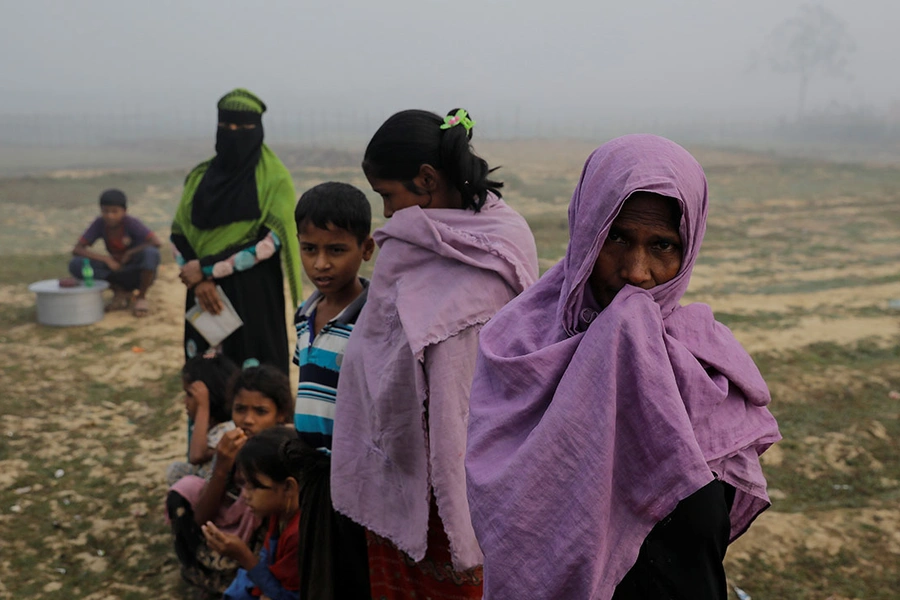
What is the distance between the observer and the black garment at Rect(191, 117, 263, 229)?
4445mm

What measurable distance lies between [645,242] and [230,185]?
339 centimetres

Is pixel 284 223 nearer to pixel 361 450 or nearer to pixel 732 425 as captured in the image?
pixel 361 450

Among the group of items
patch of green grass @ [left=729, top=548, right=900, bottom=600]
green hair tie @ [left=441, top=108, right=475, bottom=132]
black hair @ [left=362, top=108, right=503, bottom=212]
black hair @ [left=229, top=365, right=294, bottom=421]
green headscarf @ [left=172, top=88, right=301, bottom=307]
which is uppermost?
green hair tie @ [left=441, top=108, right=475, bottom=132]

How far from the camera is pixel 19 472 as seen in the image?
187 inches

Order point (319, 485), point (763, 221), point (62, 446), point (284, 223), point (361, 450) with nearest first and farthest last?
point (361, 450), point (319, 485), point (284, 223), point (62, 446), point (763, 221)

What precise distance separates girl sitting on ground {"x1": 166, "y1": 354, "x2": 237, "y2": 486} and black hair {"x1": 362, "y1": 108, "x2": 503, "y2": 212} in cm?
173

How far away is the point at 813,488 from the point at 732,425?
355 cm

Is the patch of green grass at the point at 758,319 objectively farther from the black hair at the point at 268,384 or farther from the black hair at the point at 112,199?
the black hair at the point at 112,199

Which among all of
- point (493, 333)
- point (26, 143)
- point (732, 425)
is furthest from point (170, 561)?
point (26, 143)

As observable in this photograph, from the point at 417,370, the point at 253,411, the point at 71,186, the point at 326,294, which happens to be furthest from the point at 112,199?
→ the point at 71,186

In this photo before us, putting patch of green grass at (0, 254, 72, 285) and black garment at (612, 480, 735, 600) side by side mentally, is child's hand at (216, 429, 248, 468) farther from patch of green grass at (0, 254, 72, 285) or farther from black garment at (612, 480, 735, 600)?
patch of green grass at (0, 254, 72, 285)

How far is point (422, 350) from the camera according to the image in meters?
2.21

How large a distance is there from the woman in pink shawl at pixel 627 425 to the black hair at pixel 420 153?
89 centimetres

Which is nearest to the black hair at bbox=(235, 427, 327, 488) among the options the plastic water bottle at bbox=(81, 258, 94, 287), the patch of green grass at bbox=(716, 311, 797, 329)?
the plastic water bottle at bbox=(81, 258, 94, 287)
